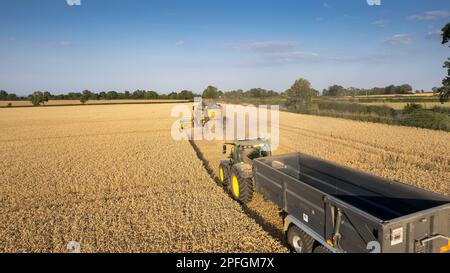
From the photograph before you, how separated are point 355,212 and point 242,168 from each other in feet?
13.5

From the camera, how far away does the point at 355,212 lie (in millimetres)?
3816

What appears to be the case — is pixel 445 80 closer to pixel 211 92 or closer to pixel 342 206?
pixel 342 206

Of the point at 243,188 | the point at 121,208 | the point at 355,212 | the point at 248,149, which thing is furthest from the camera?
the point at 248,149

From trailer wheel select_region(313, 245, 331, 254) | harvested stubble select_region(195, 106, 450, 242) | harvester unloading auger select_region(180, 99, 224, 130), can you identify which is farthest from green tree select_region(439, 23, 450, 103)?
trailer wheel select_region(313, 245, 331, 254)

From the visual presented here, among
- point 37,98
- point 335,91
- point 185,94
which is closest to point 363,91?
point 335,91

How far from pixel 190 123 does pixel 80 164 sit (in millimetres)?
13716

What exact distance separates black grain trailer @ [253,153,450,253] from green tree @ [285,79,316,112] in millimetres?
40155

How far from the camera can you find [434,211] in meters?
3.97

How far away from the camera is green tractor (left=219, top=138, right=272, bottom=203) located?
24.9 ft

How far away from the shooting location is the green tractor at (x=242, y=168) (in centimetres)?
760

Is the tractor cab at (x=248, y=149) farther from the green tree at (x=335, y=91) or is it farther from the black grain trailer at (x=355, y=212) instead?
the green tree at (x=335, y=91)

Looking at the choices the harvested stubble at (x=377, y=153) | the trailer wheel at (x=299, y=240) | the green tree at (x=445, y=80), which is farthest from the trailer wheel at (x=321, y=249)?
the green tree at (x=445, y=80)
